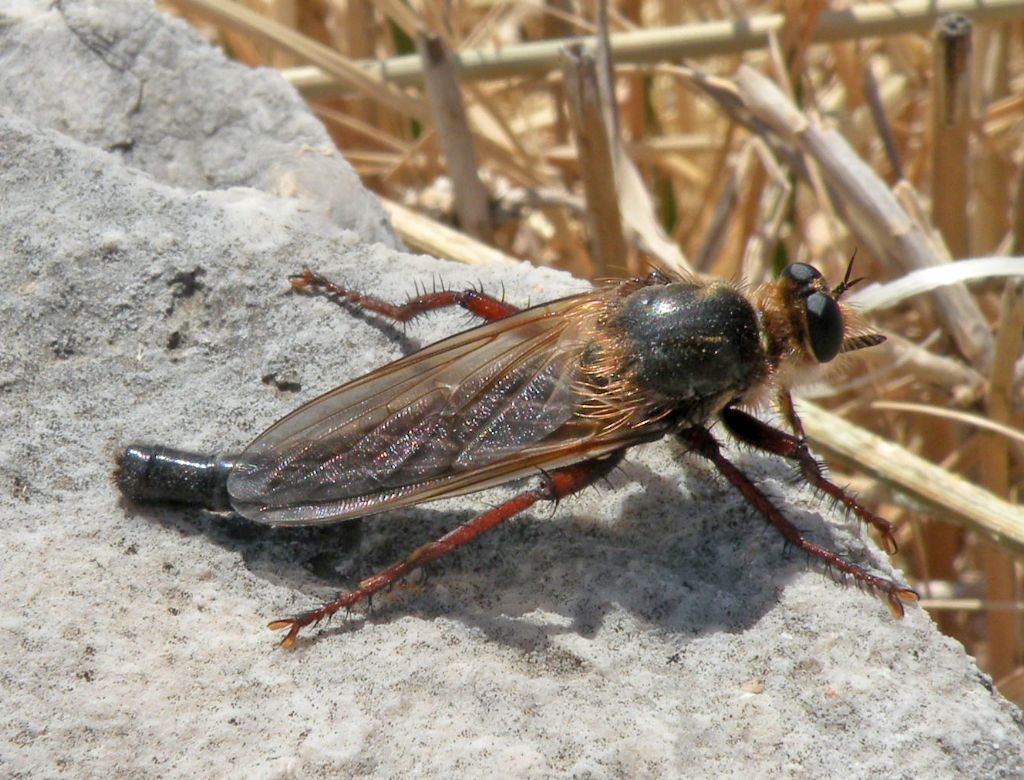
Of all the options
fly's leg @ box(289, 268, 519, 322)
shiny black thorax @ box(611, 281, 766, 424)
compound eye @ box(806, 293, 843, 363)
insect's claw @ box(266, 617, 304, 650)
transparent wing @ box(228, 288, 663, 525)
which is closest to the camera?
insect's claw @ box(266, 617, 304, 650)

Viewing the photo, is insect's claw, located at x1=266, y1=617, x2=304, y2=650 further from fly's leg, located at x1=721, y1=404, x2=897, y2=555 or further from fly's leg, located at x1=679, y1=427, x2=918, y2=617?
fly's leg, located at x1=721, y1=404, x2=897, y2=555

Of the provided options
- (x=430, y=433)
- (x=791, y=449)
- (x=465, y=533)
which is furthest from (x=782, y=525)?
(x=430, y=433)

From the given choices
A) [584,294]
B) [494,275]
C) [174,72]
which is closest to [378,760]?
[584,294]

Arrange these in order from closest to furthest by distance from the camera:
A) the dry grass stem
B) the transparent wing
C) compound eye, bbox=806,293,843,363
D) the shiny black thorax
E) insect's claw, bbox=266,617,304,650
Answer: insect's claw, bbox=266,617,304,650 → the transparent wing → the shiny black thorax → compound eye, bbox=806,293,843,363 → the dry grass stem

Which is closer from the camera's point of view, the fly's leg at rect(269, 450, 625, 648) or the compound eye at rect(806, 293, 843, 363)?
the fly's leg at rect(269, 450, 625, 648)

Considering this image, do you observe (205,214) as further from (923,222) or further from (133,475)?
(923,222)

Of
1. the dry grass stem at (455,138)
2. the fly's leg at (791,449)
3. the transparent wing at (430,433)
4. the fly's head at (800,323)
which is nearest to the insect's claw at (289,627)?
the transparent wing at (430,433)

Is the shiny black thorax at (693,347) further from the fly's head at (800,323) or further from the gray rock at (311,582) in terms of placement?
the gray rock at (311,582)

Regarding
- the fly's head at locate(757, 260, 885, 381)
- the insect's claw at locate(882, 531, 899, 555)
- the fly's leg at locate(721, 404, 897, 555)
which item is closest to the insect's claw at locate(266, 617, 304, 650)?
the fly's leg at locate(721, 404, 897, 555)
